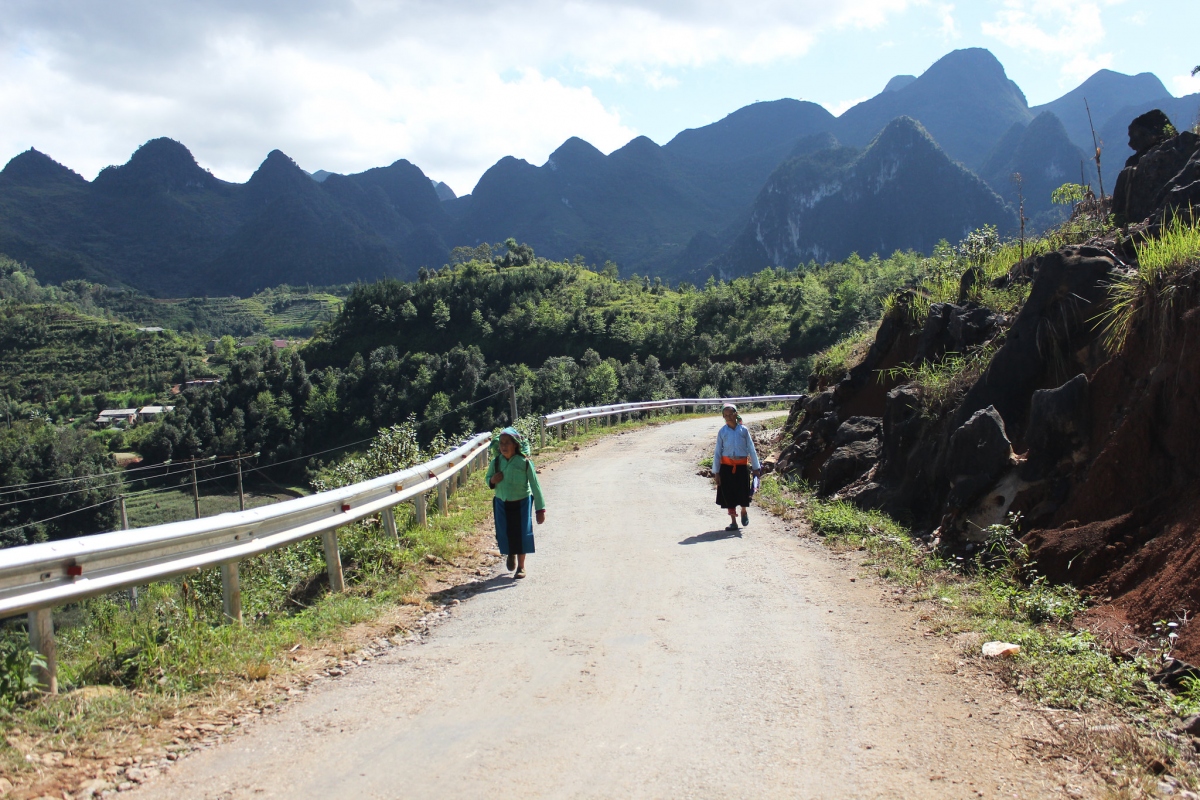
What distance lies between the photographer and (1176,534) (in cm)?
542

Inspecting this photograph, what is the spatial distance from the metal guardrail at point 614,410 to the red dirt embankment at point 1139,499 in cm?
1407

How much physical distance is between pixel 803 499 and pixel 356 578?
6945mm

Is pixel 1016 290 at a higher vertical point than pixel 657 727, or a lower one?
higher

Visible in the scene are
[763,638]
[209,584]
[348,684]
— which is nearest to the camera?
[348,684]

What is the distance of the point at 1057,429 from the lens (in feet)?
23.6

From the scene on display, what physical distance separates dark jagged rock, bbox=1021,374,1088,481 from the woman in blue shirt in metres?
3.81

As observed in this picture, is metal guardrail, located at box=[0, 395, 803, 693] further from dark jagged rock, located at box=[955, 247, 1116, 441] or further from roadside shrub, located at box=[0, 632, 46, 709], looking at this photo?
dark jagged rock, located at box=[955, 247, 1116, 441]

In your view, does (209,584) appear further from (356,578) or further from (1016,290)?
(1016,290)

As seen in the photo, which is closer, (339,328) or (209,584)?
(209,584)

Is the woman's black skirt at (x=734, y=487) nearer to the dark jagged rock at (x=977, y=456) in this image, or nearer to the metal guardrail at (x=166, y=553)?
the dark jagged rock at (x=977, y=456)

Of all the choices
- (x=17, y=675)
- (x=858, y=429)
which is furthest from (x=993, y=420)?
(x=17, y=675)

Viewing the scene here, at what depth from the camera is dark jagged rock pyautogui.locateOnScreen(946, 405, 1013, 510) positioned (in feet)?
25.4

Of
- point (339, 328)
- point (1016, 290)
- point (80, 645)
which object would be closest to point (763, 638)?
point (80, 645)

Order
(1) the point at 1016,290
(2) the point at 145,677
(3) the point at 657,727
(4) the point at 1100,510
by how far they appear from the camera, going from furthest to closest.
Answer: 1. (1) the point at 1016,290
2. (4) the point at 1100,510
3. (2) the point at 145,677
4. (3) the point at 657,727
